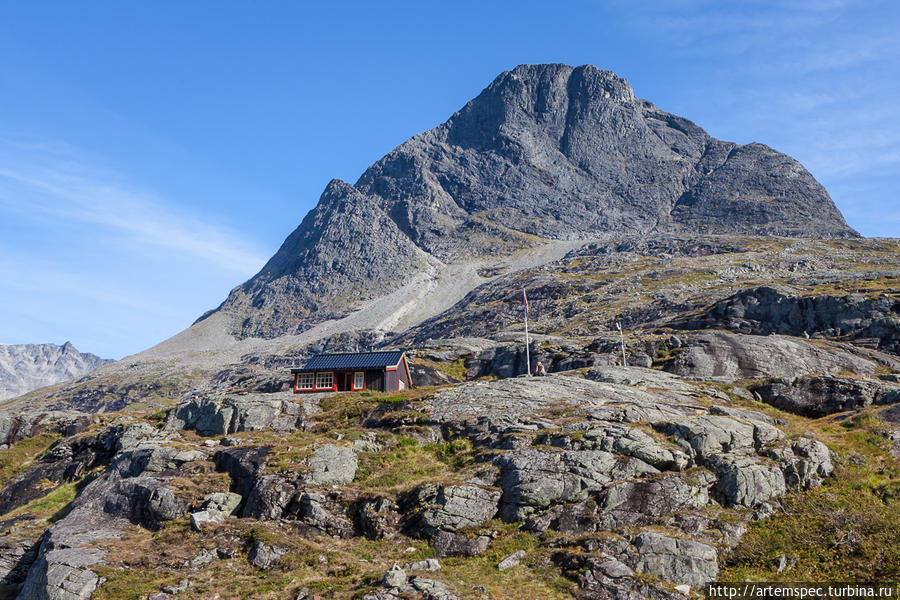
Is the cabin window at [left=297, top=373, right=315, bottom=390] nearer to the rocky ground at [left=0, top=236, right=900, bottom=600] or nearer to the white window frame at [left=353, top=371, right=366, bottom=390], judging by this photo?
the white window frame at [left=353, top=371, right=366, bottom=390]

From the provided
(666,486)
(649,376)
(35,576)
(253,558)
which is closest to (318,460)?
(253,558)

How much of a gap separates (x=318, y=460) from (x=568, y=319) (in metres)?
128

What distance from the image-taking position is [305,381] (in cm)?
6247

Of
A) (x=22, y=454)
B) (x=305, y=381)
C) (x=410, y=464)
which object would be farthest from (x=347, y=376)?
(x=22, y=454)

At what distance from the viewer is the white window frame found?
202 feet

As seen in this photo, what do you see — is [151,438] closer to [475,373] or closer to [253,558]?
[253,558]

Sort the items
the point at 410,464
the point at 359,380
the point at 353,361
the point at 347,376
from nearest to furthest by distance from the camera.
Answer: the point at 410,464 < the point at 359,380 < the point at 347,376 < the point at 353,361

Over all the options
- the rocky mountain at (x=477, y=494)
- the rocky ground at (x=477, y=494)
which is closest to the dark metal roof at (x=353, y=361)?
the rocky mountain at (x=477, y=494)

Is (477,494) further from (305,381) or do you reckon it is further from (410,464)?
(305,381)

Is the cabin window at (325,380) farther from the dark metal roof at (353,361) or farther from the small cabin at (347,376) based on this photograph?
the dark metal roof at (353,361)

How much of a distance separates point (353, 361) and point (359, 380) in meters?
2.60

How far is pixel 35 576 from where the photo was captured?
100 feet

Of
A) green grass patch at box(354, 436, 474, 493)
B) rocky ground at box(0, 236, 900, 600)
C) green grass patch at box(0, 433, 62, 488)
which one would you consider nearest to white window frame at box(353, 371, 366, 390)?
rocky ground at box(0, 236, 900, 600)

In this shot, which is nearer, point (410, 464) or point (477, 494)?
point (477, 494)
